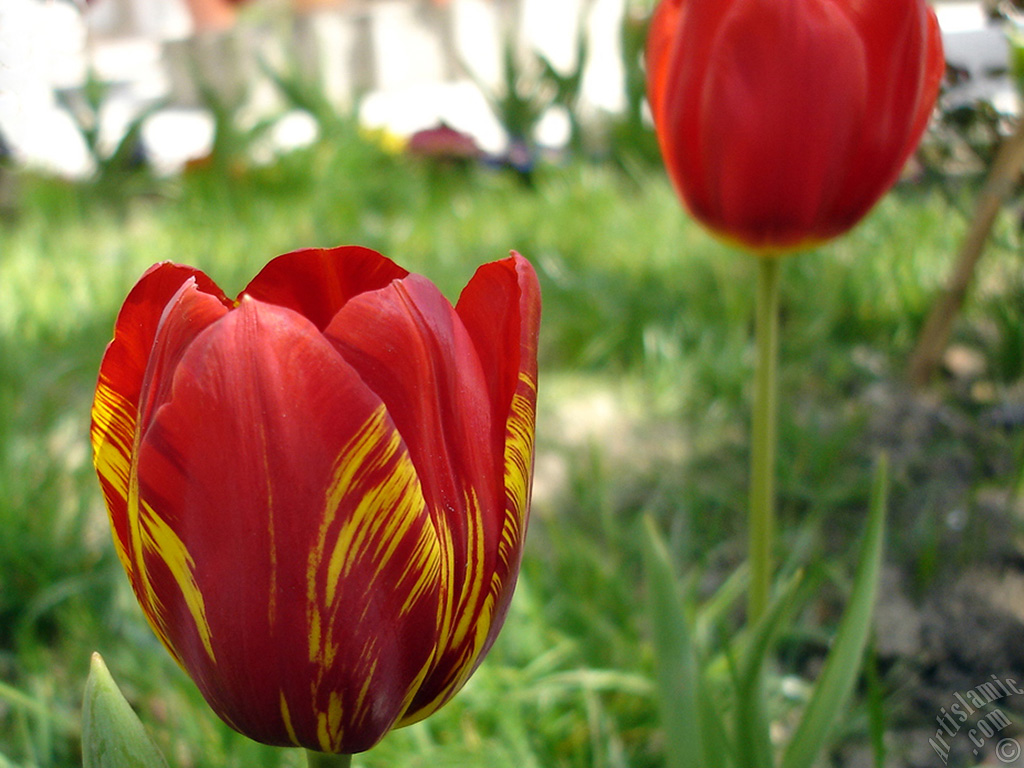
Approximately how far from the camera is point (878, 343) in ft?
5.71

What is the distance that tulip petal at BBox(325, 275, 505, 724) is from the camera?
1.30ft

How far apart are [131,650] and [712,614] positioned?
0.65 meters

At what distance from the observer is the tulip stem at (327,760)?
1.42 feet

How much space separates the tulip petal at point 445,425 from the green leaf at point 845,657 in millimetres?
267

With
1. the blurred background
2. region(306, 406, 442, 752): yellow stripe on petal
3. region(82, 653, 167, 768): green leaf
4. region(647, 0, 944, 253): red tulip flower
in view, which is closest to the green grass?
the blurred background

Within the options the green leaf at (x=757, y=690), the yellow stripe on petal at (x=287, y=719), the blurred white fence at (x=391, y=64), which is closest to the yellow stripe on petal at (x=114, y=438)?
the yellow stripe on petal at (x=287, y=719)

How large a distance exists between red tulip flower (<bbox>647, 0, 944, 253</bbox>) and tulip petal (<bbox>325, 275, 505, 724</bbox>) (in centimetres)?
37

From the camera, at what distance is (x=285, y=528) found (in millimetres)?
372

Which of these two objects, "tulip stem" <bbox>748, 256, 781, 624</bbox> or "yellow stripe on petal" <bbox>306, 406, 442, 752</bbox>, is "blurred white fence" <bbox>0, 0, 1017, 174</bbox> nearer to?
"tulip stem" <bbox>748, 256, 781, 624</bbox>

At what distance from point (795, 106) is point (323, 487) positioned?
1.57 ft

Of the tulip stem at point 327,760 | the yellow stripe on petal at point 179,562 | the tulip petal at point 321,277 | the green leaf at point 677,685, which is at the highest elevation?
the tulip petal at point 321,277

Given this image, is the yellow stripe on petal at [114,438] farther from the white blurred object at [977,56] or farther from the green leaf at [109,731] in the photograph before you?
the white blurred object at [977,56]

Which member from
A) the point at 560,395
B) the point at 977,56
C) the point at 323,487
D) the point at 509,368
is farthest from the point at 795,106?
the point at 977,56

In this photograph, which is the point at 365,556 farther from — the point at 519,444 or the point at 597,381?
the point at 597,381
